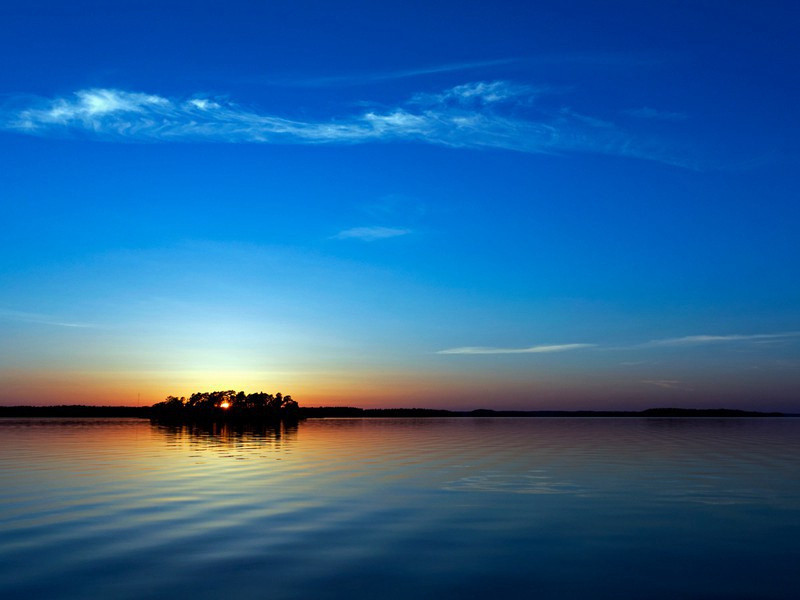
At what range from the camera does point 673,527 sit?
2584 cm

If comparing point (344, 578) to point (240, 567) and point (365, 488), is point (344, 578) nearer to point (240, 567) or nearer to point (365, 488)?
point (240, 567)

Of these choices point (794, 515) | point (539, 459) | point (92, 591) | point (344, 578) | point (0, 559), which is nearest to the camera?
point (92, 591)

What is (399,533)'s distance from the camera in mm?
24375

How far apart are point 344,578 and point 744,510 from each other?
20.6 meters

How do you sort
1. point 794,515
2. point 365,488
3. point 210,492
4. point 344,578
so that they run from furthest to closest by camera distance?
1. point 365,488
2. point 210,492
3. point 794,515
4. point 344,578

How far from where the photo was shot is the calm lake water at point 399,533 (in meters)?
17.5

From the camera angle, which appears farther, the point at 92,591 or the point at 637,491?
the point at 637,491

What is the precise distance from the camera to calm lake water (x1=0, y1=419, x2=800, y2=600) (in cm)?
1750

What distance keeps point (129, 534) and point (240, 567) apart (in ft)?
21.9

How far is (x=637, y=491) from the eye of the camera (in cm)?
3597

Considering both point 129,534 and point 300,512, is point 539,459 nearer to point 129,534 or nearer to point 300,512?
point 300,512

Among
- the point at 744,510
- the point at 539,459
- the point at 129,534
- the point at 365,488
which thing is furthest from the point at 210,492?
the point at 539,459

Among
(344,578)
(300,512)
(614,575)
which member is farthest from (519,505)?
(344,578)

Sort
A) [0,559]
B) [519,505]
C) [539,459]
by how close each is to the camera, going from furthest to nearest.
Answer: [539,459]
[519,505]
[0,559]
